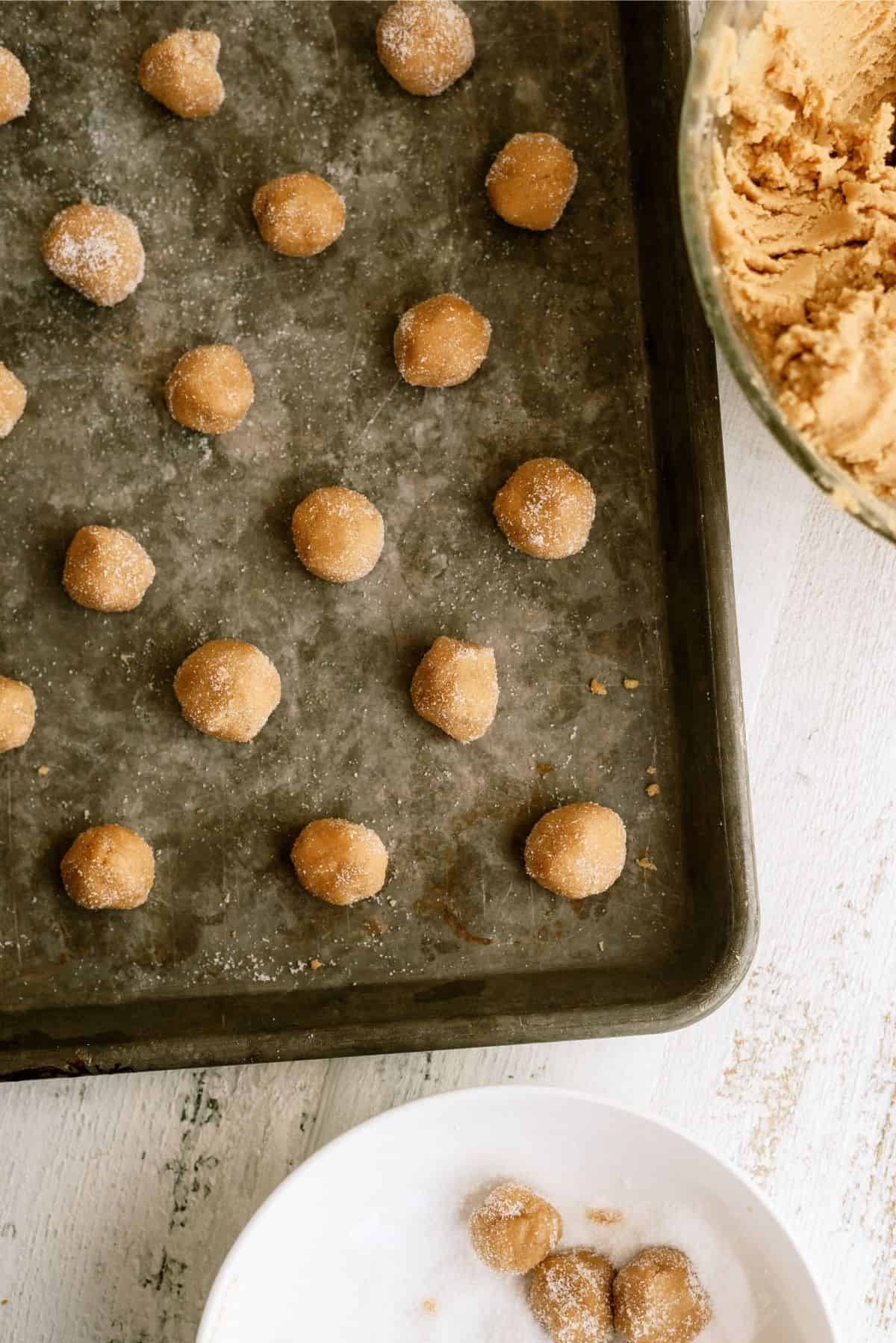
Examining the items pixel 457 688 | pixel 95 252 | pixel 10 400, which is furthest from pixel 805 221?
pixel 10 400

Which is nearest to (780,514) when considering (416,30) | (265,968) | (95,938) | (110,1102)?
(416,30)

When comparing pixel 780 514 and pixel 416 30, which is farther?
pixel 780 514

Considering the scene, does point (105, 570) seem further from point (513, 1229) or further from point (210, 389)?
point (513, 1229)

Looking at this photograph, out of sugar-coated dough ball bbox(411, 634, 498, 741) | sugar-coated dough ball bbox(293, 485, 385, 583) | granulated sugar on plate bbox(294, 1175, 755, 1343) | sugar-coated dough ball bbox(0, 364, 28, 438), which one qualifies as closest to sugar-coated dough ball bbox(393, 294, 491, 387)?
sugar-coated dough ball bbox(293, 485, 385, 583)

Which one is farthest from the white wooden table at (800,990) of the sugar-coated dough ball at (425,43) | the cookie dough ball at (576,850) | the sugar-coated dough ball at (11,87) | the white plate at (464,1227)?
the sugar-coated dough ball at (11,87)

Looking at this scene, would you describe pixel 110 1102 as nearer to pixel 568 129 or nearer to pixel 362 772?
pixel 362 772

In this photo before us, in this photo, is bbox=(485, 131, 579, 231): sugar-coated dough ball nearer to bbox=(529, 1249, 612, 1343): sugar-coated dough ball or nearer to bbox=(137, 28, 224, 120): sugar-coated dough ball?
bbox=(137, 28, 224, 120): sugar-coated dough ball
